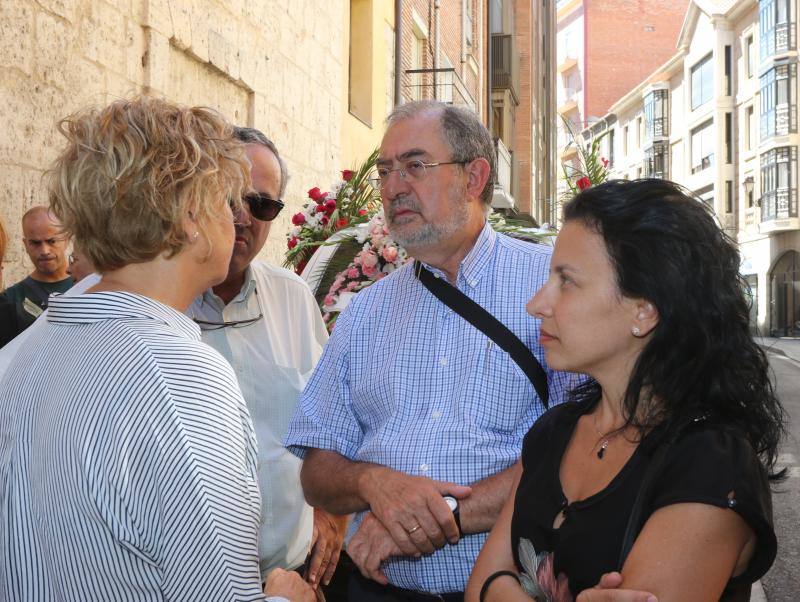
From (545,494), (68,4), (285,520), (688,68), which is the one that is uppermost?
(688,68)

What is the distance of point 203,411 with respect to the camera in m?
1.78

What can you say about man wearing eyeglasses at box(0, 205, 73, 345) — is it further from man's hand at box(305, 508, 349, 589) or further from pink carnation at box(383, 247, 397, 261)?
man's hand at box(305, 508, 349, 589)

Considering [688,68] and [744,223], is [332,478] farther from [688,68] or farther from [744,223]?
[688,68]

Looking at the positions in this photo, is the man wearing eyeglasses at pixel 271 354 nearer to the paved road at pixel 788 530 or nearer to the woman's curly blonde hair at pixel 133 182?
the woman's curly blonde hair at pixel 133 182

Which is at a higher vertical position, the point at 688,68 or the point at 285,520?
the point at 688,68

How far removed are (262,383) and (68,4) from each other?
140 inches

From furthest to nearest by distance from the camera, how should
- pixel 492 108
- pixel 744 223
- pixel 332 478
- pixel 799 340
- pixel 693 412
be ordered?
pixel 744 223 < pixel 799 340 < pixel 492 108 < pixel 332 478 < pixel 693 412

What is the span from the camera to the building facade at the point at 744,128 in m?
45.3

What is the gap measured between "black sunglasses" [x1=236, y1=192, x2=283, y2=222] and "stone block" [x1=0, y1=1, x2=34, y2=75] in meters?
2.39

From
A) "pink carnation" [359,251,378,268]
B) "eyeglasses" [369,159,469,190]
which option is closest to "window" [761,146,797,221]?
"pink carnation" [359,251,378,268]

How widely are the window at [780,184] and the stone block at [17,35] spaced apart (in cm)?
4430

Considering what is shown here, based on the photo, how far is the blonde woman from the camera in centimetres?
174

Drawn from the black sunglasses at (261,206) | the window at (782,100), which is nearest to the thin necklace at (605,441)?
the black sunglasses at (261,206)

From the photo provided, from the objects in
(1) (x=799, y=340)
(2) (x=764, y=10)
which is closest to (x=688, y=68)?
(2) (x=764, y=10)
